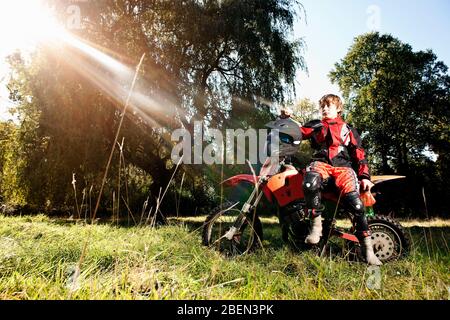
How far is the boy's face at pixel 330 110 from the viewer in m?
3.04

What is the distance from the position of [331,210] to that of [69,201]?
9.99 metres

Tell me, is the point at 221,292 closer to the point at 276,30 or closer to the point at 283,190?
the point at 283,190

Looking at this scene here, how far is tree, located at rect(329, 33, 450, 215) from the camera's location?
62.4ft

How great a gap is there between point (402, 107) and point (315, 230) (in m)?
19.9

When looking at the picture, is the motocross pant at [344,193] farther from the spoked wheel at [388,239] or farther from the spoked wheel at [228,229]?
the spoked wheel at [228,229]

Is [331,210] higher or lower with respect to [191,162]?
lower

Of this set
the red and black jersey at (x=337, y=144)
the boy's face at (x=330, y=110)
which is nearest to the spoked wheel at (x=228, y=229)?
the red and black jersey at (x=337, y=144)

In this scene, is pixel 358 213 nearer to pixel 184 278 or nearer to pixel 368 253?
pixel 368 253

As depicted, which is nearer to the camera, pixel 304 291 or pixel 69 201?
pixel 304 291

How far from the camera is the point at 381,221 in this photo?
3.01 m

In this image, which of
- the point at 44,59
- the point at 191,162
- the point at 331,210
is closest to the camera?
the point at 331,210

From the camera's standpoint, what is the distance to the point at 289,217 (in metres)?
3.03
